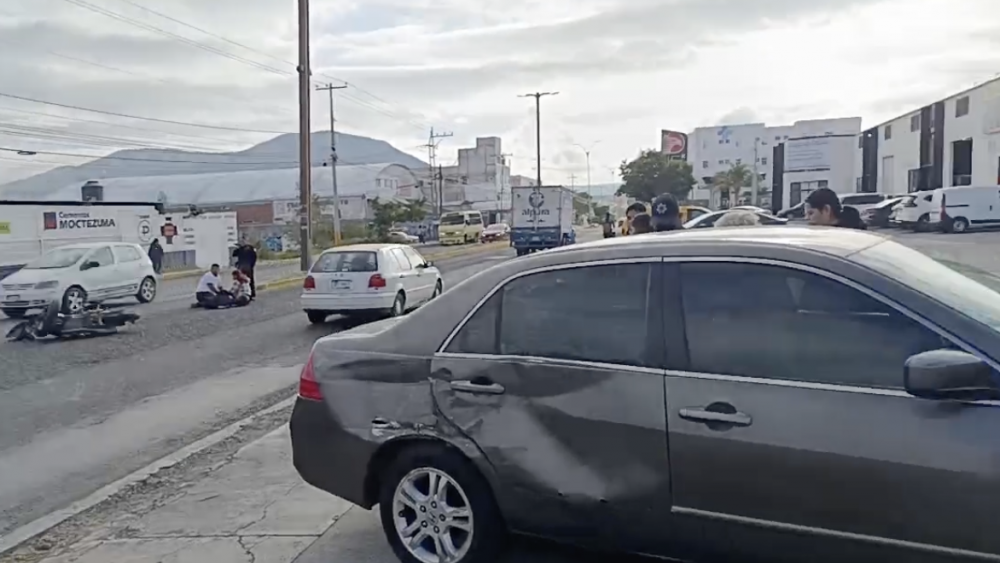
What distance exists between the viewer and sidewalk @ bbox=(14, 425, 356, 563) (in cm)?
475

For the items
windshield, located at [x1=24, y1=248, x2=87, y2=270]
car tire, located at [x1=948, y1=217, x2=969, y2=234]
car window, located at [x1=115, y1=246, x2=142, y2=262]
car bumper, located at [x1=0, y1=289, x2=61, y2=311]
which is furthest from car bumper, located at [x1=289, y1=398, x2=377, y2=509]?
car tire, located at [x1=948, y1=217, x2=969, y2=234]

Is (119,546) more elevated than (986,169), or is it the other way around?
(986,169)

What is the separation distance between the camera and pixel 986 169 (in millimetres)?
44562

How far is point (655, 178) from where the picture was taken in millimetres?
79188

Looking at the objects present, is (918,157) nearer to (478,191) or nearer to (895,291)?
(895,291)

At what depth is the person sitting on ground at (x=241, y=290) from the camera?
65.1ft

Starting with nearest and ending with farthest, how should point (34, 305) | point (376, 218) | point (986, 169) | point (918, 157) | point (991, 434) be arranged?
point (991, 434), point (34, 305), point (986, 169), point (918, 157), point (376, 218)

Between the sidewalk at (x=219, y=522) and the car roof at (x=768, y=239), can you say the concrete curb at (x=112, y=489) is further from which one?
the car roof at (x=768, y=239)

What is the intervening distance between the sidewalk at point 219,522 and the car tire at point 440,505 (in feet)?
2.58

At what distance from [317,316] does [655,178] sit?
219 ft

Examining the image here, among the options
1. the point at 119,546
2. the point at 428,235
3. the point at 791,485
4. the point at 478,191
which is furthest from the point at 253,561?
the point at 478,191

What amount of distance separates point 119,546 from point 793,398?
388 centimetres

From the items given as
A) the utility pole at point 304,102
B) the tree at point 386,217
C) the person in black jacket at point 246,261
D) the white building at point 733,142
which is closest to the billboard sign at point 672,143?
the white building at point 733,142

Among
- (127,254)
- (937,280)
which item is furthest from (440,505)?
(127,254)
